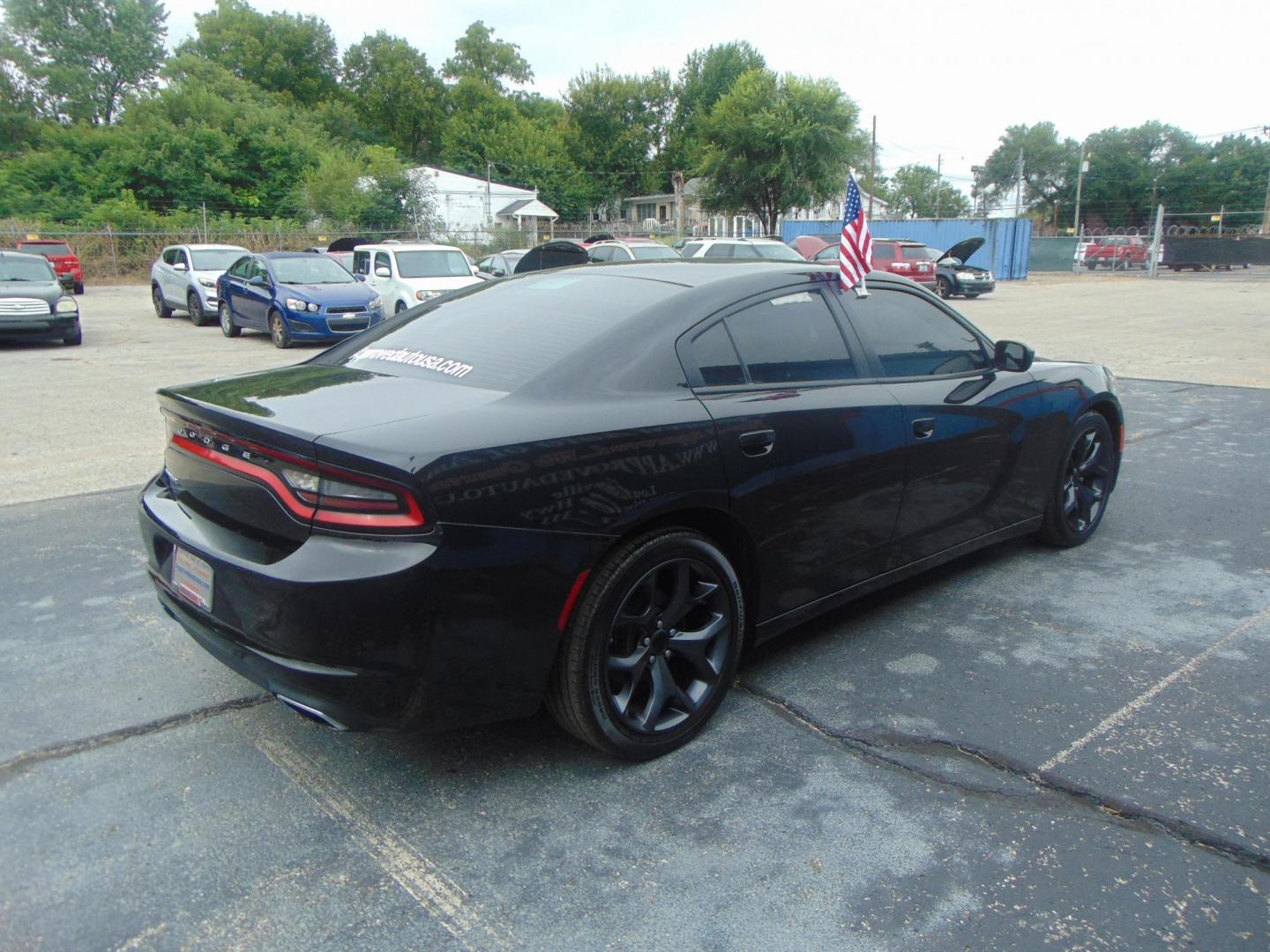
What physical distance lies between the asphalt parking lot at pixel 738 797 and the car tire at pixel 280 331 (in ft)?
34.7

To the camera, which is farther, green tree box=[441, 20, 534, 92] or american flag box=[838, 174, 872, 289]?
green tree box=[441, 20, 534, 92]

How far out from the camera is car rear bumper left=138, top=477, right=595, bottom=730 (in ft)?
8.17

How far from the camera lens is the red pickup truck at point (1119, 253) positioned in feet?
145

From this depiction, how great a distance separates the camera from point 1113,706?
3365 mm

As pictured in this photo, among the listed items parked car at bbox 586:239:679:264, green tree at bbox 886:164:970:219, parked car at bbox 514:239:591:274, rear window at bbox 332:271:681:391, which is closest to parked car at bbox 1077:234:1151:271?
parked car at bbox 586:239:679:264

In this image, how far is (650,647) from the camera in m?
3.01

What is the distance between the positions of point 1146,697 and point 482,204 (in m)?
58.8

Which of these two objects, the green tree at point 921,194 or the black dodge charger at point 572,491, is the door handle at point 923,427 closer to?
the black dodge charger at point 572,491

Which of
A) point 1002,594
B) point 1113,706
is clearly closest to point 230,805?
point 1113,706

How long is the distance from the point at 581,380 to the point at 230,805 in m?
1.62

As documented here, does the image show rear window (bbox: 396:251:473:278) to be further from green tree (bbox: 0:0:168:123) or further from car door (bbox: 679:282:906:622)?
green tree (bbox: 0:0:168:123)

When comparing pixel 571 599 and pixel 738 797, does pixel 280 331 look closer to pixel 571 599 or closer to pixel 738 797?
pixel 571 599

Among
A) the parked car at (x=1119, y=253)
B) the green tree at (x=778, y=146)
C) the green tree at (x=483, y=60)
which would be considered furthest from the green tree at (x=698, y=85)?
the parked car at (x=1119, y=253)

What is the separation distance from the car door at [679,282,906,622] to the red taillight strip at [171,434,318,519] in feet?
4.25
